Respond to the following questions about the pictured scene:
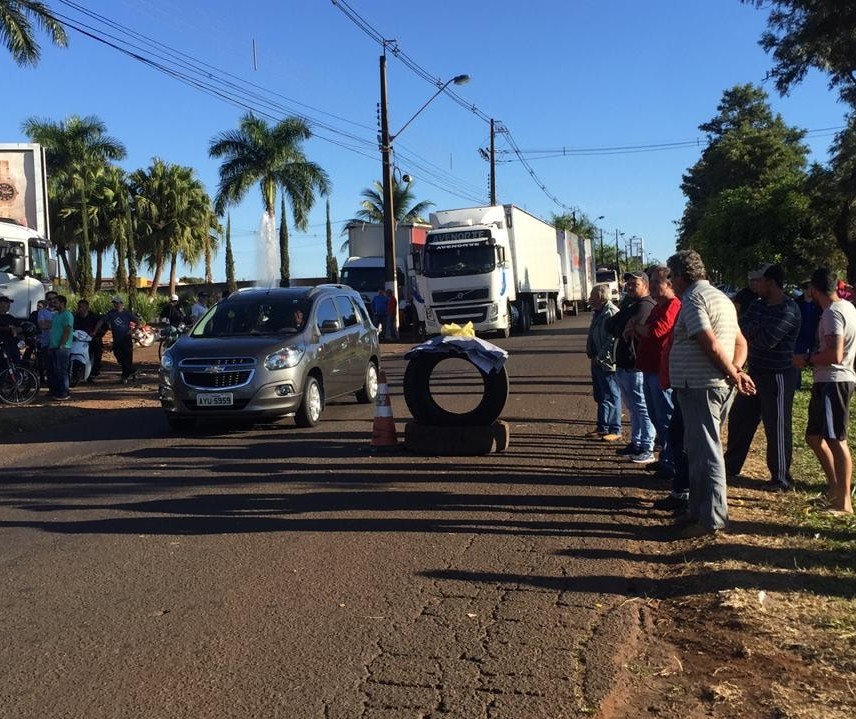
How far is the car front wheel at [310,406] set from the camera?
1129 cm

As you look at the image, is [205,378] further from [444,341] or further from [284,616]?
[284,616]

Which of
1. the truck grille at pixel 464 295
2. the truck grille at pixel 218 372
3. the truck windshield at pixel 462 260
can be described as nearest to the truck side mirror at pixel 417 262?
the truck windshield at pixel 462 260

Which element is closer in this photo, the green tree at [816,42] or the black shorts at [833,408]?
the black shorts at [833,408]

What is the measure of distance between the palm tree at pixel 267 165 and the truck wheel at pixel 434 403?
1437 inches

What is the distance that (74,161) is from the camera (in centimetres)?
4875

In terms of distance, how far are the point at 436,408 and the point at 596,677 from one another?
5.61m

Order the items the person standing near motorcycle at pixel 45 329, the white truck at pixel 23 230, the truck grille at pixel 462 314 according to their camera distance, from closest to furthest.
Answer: the person standing near motorcycle at pixel 45 329, the white truck at pixel 23 230, the truck grille at pixel 462 314

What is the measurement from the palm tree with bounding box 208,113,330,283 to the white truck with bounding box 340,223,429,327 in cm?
1174

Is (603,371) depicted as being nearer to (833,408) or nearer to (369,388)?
(833,408)

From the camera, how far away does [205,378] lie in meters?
10.9

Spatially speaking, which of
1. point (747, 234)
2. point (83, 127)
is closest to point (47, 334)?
point (747, 234)

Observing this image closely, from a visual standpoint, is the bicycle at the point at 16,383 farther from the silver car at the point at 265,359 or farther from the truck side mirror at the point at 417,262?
the truck side mirror at the point at 417,262

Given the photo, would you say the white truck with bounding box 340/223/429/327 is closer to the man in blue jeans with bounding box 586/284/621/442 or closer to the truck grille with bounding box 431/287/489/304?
the truck grille with bounding box 431/287/489/304

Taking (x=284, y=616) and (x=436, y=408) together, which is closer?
(x=284, y=616)
